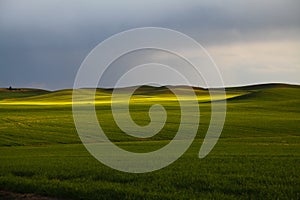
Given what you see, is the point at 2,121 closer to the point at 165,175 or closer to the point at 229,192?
the point at 165,175

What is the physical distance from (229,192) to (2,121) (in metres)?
47.1

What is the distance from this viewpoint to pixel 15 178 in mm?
19047

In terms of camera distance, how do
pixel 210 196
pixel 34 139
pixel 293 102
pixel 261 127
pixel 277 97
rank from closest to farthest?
1. pixel 210 196
2. pixel 34 139
3. pixel 261 127
4. pixel 293 102
5. pixel 277 97

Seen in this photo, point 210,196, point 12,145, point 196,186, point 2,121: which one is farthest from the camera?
point 2,121

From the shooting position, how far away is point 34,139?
4053cm

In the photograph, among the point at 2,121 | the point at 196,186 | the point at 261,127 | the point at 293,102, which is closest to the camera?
the point at 196,186

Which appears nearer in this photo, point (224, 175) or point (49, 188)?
point (49, 188)

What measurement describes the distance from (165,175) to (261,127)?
109 ft

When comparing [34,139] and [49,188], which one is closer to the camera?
[49,188]

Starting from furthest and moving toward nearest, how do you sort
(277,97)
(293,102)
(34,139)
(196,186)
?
1. (277,97)
2. (293,102)
3. (34,139)
4. (196,186)

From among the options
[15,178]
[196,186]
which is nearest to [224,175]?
[196,186]

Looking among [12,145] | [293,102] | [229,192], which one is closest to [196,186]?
[229,192]

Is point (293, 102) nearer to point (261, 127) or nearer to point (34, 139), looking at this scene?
point (261, 127)

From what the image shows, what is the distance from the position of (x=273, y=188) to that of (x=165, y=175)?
5.15m
